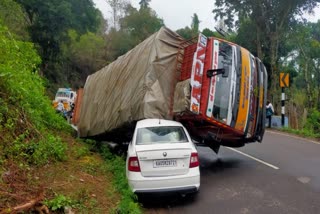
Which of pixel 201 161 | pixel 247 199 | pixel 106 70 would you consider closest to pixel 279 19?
pixel 106 70

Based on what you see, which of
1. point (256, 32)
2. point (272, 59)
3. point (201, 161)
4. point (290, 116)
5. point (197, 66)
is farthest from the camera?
point (256, 32)

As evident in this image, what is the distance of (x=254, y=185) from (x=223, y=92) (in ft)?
7.76

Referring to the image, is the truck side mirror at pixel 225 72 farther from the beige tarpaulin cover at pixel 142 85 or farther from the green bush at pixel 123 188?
the green bush at pixel 123 188

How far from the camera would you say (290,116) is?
2142 cm

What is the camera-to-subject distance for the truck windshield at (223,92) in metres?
9.11

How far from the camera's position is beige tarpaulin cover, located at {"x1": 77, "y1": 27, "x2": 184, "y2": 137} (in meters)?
9.46

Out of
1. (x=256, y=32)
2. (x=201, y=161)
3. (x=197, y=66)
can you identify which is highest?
(x=256, y=32)

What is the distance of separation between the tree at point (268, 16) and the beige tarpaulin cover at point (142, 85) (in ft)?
57.8

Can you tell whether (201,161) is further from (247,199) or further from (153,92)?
(247,199)

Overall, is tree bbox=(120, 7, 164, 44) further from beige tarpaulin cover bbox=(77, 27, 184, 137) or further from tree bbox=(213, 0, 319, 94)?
beige tarpaulin cover bbox=(77, 27, 184, 137)

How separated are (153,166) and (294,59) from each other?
3622cm

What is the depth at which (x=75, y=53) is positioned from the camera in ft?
155

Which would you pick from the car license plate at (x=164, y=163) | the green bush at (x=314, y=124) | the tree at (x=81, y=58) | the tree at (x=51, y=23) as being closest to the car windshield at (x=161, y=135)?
the car license plate at (x=164, y=163)

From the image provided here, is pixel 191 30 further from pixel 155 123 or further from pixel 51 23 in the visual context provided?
pixel 155 123
